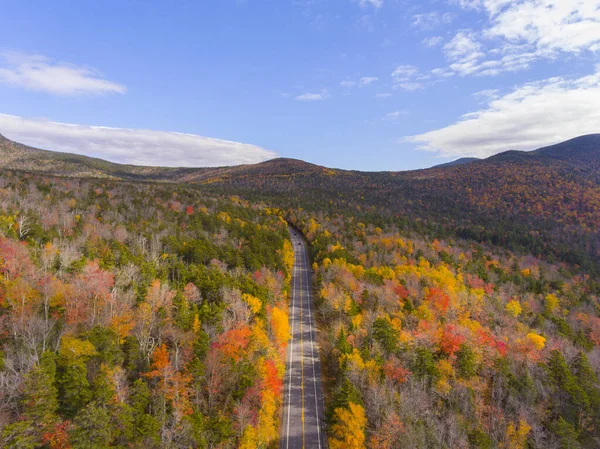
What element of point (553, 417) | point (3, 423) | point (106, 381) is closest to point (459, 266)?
point (553, 417)

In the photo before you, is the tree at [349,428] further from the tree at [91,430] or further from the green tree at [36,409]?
the green tree at [36,409]

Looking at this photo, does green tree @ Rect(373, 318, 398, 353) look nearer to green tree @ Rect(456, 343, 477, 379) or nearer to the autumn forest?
the autumn forest

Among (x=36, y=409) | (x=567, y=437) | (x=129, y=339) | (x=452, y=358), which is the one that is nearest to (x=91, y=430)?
(x=36, y=409)

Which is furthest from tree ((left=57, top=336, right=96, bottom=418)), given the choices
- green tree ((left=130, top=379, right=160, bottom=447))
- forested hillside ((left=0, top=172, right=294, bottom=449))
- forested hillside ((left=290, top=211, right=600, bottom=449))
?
forested hillside ((left=290, top=211, right=600, bottom=449))

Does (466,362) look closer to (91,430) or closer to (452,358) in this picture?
(452,358)

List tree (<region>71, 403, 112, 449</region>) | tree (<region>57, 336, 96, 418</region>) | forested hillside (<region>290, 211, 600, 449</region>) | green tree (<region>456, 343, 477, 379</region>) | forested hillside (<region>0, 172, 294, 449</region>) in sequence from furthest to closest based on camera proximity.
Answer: green tree (<region>456, 343, 477, 379</region>) < forested hillside (<region>290, 211, 600, 449</region>) < tree (<region>57, 336, 96, 418</region>) < forested hillside (<region>0, 172, 294, 449</region>) < tree (<region>71, 403, 112, 449</region>)

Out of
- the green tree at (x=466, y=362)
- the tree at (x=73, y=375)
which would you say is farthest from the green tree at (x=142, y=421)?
the green tree at (x=466, y=362)
